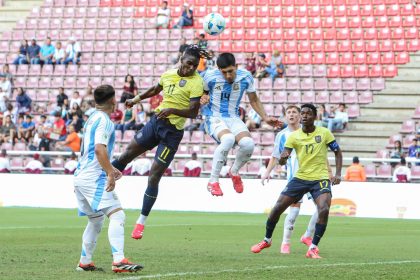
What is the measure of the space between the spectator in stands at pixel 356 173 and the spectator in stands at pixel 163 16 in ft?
42.1

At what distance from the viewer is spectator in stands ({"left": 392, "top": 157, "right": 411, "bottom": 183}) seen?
2623 cm

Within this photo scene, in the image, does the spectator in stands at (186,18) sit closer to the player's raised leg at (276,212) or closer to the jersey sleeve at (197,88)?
the jersey sleeve at (197,88)

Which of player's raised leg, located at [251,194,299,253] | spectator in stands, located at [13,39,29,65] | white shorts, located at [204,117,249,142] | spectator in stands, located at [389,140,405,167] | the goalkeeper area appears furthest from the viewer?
spectator in stands, located at [13,39,29,65]

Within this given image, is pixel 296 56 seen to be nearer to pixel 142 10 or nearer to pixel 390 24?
pixel 390 24

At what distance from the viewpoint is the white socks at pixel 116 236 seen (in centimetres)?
980

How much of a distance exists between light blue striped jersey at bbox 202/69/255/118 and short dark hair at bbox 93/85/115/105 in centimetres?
403

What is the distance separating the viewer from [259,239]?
16.0 m

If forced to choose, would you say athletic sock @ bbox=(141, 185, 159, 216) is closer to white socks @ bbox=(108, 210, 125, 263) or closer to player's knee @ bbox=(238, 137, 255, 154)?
player's knee @ bbox=(238, 137, 255, 154)

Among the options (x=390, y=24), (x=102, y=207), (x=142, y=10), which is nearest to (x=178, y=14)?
(x=142, y=10)

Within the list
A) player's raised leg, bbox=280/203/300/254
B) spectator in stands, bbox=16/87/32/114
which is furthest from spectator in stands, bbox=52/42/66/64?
player's raised leg, bbox=280/203/300/254

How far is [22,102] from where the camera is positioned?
33219 mm

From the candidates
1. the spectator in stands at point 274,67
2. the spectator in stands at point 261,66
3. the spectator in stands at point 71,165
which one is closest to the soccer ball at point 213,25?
the spectator in stands at point 71,165

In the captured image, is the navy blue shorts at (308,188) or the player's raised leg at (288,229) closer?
the navy blue shorts at (308,188)

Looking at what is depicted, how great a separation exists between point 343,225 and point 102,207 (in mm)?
11654
